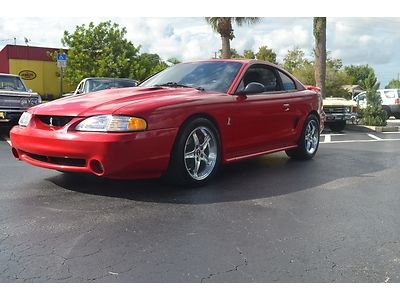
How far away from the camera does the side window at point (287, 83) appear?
6.50 m

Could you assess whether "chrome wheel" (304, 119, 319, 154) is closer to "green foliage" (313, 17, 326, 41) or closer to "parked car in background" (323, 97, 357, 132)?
"parked car in background" (323, 97, 357, 132)

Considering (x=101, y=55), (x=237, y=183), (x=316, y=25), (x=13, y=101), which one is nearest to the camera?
(x=237, y=183)

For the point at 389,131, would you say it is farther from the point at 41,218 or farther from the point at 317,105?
the point at 41,218

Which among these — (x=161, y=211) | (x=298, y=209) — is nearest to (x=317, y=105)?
(x=298, y=209)

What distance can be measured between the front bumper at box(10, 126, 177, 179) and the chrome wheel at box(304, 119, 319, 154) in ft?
10.2

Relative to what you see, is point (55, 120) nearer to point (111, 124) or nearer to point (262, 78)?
point (111, 124)

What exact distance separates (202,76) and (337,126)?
30.3 ft

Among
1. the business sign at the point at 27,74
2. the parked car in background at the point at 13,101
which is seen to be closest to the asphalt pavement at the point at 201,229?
the parked car in background at the point at 13,101

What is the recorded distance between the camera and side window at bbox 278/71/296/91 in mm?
6504

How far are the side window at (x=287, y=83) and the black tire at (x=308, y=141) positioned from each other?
1.84ft

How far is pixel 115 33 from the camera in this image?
31875 millimetres

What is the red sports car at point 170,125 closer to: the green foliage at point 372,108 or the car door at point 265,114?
the car door at point 265,114

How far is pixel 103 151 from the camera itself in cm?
406

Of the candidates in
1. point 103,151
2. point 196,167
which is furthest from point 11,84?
point 103,151
